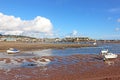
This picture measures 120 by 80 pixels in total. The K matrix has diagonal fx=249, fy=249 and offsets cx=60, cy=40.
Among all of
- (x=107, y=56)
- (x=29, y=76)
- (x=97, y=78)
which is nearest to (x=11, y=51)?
(x=107, y=56)

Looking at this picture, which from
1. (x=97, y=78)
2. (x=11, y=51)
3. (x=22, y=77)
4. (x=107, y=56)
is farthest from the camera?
(x=11, y=51)

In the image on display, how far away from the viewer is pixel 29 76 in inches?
1221

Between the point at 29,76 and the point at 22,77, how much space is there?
103cm

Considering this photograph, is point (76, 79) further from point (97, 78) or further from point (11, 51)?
point (11, 51)

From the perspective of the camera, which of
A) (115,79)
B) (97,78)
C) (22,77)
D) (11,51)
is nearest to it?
(115,79)

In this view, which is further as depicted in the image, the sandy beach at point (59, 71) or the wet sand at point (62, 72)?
the sandy beach at point (59, 71)

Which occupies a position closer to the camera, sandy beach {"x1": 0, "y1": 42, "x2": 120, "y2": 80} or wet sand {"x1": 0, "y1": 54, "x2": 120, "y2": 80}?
wet sand {"x1": 0, "y1": 54, "x2": 120, "y2": 80}

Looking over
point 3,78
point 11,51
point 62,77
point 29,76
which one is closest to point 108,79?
point 62,77

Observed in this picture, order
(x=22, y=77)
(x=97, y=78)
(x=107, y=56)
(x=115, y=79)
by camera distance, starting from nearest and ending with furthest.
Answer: (x=115, y=79) → (x=97, y=78) → (x=22, y=77) → (x=107, y=56)

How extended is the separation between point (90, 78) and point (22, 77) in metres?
8.22

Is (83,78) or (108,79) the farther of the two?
(83,78)

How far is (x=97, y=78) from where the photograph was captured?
93.2ft

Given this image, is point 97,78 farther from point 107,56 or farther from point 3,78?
point 107,56

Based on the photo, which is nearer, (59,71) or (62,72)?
(62,72)
